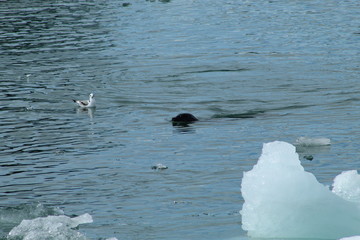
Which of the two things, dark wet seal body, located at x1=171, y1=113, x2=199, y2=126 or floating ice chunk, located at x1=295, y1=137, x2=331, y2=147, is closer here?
floating ice chunk, located at x1=295, y1=137, x2=331, y2=147

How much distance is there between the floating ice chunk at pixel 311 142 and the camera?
45.5 ft

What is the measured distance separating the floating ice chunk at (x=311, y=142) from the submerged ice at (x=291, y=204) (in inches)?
187

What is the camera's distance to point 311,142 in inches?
546

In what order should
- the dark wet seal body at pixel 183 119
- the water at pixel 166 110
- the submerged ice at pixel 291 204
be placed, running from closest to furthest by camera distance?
the submerged ice at pixel 291 204
the water at pixel 166 110
the dark wet seal body at pixel 183 119

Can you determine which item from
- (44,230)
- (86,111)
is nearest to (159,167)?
(44,230)

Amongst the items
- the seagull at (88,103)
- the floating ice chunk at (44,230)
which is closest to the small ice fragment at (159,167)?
the floating ice chunk at (44,230)

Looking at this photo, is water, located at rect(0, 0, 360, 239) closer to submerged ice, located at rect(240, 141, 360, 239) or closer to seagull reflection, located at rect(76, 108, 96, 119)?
seagull reflection, located at rect(76, 108, 96, 119)

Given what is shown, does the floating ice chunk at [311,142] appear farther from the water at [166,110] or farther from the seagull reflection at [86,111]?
the seagull reflection at [86,111]

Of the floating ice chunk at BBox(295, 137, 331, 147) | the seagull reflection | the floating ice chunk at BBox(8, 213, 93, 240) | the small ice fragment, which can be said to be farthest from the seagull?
the floating ice chunk at BBox(8, 213, 93, 240)

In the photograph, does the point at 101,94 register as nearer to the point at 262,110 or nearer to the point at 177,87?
the point at 177,87

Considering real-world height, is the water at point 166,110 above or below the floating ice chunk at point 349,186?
below

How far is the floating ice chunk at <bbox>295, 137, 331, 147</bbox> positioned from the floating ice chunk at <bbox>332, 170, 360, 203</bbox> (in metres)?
4.07

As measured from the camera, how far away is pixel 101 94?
20234 millimetres

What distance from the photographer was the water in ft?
37.7
